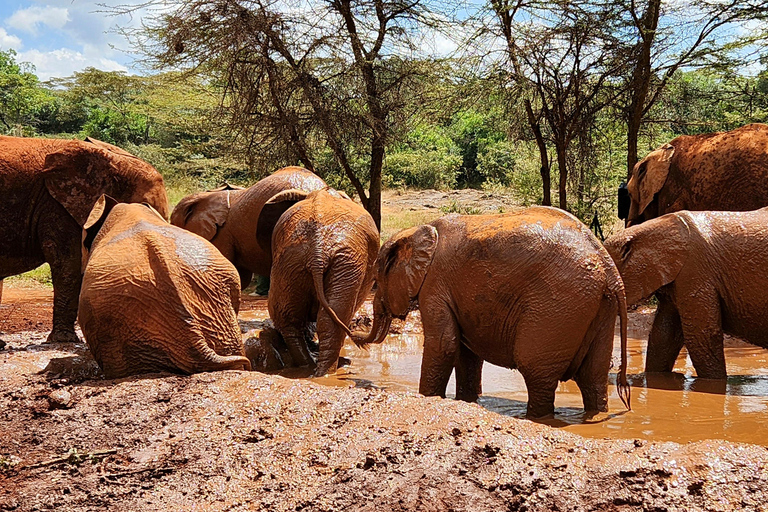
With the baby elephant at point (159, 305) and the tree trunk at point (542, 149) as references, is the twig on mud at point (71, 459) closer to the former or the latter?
the baby elephant at point (159, 305)

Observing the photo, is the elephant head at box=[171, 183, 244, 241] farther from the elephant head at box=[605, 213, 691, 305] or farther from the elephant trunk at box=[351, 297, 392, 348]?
the elephant head at box=[605, 213, 691, 305]

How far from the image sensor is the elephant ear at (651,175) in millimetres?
10727

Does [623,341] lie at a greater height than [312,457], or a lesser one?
greater

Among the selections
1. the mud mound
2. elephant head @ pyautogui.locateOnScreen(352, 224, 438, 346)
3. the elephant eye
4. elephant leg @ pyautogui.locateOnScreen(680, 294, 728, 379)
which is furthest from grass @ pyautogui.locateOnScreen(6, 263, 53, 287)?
elephant leg @ pyautogui.locateOnScreen(680, 294, 728, 379)

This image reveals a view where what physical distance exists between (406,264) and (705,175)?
19.7 ft

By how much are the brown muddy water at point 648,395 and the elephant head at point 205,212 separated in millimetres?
2490

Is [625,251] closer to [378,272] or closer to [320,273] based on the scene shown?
[378,272]

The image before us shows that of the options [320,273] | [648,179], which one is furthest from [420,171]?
[320,273]

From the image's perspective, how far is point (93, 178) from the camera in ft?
25.6

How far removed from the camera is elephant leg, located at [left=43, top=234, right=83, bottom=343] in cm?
761

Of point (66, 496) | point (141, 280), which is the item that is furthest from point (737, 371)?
point (66, 496)

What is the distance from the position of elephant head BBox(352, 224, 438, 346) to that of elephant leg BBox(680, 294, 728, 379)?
2.72 meters

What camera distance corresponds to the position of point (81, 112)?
41500mm

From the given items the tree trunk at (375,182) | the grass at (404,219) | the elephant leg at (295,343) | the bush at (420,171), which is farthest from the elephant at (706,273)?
the bush at (420,171)
